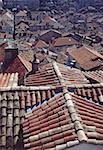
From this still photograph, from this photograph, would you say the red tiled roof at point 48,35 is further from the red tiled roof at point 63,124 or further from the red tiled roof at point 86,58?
the red tiled roof at point 63,124

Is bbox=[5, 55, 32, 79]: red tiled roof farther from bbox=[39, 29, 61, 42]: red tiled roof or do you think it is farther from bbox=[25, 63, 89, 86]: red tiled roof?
bbox=[39, 29, 61, 42]: red tiled roof

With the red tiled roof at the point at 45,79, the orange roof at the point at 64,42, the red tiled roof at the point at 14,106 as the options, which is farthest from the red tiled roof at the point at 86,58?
the red tiled roof at the point at 14,106

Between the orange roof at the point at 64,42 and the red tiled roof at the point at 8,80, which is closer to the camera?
the red tiled roof at the point at 8,80

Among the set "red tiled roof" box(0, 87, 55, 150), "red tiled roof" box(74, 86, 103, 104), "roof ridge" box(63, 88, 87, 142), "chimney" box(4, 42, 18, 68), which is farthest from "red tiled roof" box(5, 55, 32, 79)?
"roof ridge" box(63, 88, 87, 142)

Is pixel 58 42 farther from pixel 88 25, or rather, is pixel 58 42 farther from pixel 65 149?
pixel 65 149

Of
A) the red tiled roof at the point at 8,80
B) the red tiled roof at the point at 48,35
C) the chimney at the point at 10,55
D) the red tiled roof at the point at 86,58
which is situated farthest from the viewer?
the red tiled roof at the point at 48,35

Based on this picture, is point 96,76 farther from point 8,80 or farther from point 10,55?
point 10,55

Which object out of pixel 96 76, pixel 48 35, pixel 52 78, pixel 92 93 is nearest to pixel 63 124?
pixel 92 93
